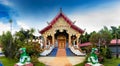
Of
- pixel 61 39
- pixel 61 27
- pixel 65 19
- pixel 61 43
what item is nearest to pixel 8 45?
pixel 61 27

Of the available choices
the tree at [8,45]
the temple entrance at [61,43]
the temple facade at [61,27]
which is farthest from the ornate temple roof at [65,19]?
the tree at [8,45]

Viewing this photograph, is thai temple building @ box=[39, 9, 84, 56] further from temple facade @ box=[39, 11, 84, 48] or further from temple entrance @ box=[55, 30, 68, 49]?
temple entrance @ box=[55, 30, 68, 49]

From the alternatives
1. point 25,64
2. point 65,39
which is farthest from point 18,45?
point 65,39

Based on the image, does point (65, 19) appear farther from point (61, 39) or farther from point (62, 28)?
point (61, 39)

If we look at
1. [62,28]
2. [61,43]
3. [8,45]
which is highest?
[62,28]

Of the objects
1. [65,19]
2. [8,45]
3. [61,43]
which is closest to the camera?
[8,45]

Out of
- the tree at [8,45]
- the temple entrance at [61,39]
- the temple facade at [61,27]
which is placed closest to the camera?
the tree at [8,45]

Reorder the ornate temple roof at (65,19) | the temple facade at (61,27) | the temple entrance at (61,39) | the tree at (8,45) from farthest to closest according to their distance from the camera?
the temple entrance at (61,39) < the temple facade at (61,27) < the ornate temple roof at (65,19) < the tree at (8,45)

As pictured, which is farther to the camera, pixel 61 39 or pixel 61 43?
pixel 61 39

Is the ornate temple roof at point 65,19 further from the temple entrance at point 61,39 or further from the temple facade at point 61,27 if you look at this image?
the temple entrance at point 61,39

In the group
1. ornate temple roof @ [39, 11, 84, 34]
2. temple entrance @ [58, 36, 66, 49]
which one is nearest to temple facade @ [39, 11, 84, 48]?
ornate temple roof @ [39, 11, 84, 34]

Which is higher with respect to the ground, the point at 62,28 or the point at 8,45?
the point at 62,28

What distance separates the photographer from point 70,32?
22453mm

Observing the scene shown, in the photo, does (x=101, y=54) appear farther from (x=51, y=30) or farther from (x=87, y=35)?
(x=87, y=35)
